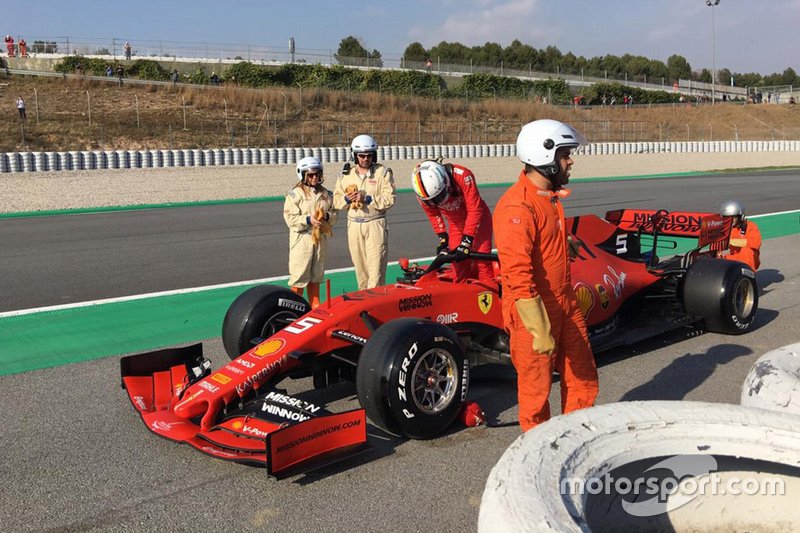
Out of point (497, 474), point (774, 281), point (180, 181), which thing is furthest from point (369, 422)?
point (180, 181)

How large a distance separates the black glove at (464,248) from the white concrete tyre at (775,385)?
7.02 feet

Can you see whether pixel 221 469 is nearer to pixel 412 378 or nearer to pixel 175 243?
pixel 412 378

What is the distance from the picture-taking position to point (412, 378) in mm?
4586

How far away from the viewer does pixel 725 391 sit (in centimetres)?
555

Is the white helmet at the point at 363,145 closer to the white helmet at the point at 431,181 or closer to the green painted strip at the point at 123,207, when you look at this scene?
the white helmet at the point at 431,181

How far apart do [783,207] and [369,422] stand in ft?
53.9

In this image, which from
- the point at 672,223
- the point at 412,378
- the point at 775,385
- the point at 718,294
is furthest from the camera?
the point at 672,223

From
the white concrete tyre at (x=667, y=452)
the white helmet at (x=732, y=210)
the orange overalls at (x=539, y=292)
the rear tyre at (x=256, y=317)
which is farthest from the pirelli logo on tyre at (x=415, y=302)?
the white helmet at (x=732, y=210)

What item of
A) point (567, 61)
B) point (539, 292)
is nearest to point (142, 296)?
point (539, 292)

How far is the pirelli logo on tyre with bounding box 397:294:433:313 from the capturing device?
5.33m

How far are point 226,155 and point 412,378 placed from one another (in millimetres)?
23490

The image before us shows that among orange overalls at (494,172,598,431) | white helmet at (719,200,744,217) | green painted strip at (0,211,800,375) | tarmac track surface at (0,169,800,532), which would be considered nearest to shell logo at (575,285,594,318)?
tarmac track surface at (0,169,800,532)

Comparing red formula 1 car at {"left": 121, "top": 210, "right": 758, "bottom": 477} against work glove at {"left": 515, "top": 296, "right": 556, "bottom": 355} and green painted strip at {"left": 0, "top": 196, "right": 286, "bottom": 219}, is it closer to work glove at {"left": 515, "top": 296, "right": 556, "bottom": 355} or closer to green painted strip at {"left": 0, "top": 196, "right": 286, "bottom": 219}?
work glove at {"left": 515, "top": 296, "right": 556, "bottom": 355}

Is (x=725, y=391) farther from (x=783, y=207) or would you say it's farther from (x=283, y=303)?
(x=783, y=207)
